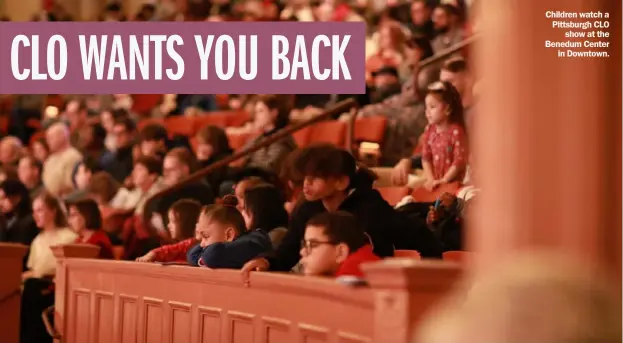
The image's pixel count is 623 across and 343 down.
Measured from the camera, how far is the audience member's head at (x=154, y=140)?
9047 millimetres

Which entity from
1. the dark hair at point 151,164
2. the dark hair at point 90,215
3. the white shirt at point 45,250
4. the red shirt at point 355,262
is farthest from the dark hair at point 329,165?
the dark hair at point 151,164

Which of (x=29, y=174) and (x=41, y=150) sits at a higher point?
(x=41, y=150)

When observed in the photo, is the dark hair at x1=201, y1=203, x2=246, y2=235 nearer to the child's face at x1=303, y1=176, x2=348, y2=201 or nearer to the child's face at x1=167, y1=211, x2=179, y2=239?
the child's face at x1=303, y1=176, x2=348, y2=201

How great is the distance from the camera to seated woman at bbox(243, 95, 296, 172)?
783 centimetres

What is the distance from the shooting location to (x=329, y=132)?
27.8ft

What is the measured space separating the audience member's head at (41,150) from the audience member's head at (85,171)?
2.68ft

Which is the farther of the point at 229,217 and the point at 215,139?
the point at 215,139

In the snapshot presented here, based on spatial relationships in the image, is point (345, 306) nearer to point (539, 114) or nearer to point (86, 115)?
point (539, 114)

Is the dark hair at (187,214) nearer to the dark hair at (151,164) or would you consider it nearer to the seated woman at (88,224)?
the seated woman at (88,224)

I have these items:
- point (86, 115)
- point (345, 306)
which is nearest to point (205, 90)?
point (345, 306)

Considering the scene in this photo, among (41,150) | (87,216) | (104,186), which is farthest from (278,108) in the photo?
(41,150)

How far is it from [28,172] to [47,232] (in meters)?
2.42

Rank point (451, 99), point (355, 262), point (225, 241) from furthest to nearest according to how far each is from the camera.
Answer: point (451, 99), point (225, 241), point (355, 262)

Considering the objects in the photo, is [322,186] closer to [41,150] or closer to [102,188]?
[102,188]
